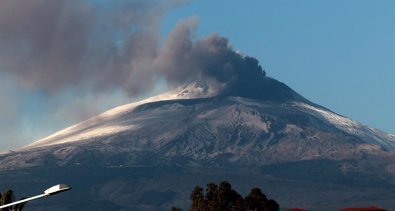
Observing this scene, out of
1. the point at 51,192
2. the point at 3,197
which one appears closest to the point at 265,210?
the point at 3,197

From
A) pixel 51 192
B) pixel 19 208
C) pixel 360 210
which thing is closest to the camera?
pixel 51 192

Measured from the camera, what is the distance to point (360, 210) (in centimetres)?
19888

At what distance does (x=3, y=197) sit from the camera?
12562 cm

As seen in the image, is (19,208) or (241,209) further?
(241,209)

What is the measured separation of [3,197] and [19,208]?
610cm

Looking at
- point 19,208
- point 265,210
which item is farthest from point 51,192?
point 265,210

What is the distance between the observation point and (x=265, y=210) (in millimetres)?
199000

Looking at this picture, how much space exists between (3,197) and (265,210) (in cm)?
7983

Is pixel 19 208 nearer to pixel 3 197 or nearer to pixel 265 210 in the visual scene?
pixel 3 197

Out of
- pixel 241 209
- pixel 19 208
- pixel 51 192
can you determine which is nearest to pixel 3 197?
pixel 19 208

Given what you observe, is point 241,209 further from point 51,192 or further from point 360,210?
point 51,192

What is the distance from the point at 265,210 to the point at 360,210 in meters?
15.2

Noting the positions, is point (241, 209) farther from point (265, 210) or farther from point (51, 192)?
point (51, 192)

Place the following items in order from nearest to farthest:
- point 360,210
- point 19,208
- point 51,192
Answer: point 51,192
point 19,208
point 360,210
